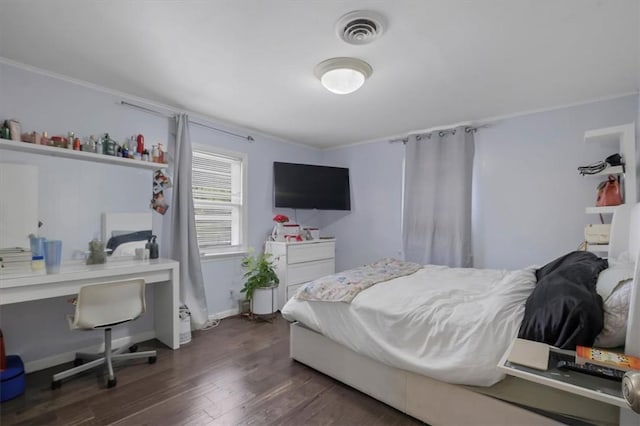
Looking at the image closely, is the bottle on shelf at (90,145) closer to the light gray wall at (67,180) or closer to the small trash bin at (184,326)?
the light gray wall at (67,180)

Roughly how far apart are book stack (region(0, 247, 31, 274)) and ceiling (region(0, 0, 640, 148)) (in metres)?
1.45

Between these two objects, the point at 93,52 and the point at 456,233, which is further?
the point at 456,233

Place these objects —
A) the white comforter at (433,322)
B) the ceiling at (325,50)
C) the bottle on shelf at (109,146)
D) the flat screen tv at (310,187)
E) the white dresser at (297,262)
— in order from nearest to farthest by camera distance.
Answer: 1. the white comforter at (433,322)
2. the ceiling at (325,50)
3. the bottle on shelf at (109,146)
4. the white dresser at (297,262)
5. the flat screen tv at (310,187)

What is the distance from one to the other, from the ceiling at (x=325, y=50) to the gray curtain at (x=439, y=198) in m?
0.60

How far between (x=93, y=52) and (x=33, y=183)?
1137mm

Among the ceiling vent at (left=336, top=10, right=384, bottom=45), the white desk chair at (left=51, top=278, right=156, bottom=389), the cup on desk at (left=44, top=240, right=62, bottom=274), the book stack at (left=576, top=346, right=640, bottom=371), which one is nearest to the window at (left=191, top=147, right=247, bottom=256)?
the white desk chair at (left=51, top=278, right=156, bottom=389)

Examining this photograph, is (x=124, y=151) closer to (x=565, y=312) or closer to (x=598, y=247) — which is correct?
(x=565, y=312)

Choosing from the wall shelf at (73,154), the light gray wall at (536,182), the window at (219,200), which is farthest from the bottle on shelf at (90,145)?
the light gray wall at (536,182)

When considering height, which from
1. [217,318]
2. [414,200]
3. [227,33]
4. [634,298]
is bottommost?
[217,318]

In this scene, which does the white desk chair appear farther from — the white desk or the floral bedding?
the floral bedding

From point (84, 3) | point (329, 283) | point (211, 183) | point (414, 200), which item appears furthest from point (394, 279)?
point (84, 3)

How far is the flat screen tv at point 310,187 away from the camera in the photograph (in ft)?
13.3

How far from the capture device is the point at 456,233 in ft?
11.2

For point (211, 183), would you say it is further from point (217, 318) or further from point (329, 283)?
point (329, 283)
